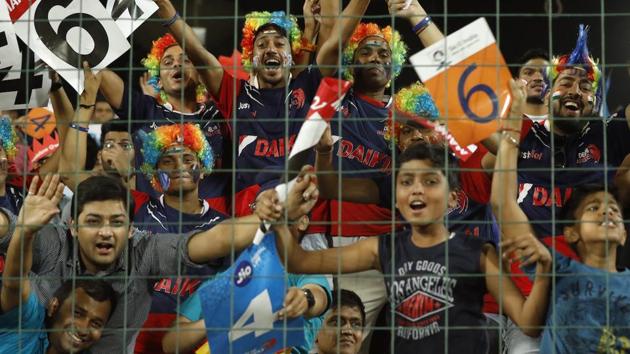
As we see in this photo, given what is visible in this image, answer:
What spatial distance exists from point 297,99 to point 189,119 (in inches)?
25.8

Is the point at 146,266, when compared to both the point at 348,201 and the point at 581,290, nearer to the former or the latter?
the point at 348,201

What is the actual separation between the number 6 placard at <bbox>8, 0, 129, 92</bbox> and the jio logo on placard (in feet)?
4.09

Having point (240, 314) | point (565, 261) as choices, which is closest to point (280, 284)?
point (240, 314)

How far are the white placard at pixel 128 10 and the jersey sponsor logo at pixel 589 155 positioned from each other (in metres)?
2.22

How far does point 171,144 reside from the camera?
6602mm

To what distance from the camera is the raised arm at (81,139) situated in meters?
6.23

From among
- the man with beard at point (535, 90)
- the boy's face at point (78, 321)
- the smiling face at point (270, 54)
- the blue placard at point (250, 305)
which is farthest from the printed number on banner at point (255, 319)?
the man with beard at point (535, 90)

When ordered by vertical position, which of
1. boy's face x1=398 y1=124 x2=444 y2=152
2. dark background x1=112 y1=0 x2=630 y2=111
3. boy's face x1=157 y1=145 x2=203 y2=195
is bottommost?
boy's face x1=157 y1=145 x2=203 y2=195

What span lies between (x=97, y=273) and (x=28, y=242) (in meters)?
0.52

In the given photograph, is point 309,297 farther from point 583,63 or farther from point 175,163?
point 583,63

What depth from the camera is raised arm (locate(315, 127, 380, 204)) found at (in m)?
5.71

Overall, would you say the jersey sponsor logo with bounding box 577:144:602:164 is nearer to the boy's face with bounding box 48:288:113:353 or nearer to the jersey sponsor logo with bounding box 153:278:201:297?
the jersey sponsor logo with bounding box 153:278:201:297

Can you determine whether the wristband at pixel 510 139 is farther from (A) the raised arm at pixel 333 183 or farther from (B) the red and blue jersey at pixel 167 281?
(B) the red and blue jersey at pixel 167 281

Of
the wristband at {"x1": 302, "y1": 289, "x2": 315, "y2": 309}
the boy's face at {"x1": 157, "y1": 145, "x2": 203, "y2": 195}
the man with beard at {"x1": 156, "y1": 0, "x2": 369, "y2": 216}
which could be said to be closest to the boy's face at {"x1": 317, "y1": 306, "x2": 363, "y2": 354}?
the wristband at {"x1": 302, "y1": 289, "x2": 315, "y2": 309}
